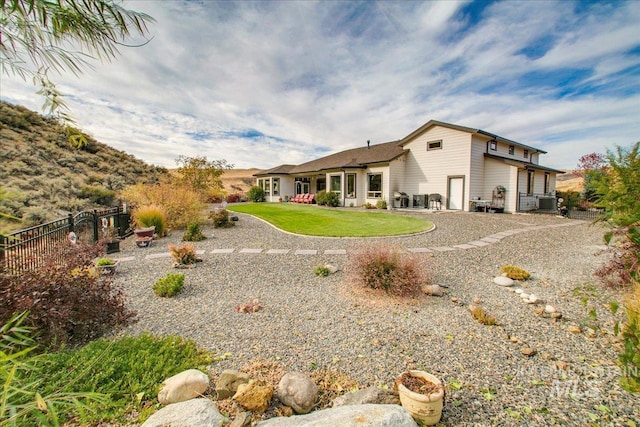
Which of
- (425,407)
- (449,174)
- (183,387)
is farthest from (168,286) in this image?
(449,174)

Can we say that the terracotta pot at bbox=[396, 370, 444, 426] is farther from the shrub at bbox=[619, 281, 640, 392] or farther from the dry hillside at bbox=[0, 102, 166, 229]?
the dry hillside at bbox=[0, 102, 166, 229]

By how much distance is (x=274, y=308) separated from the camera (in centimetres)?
432

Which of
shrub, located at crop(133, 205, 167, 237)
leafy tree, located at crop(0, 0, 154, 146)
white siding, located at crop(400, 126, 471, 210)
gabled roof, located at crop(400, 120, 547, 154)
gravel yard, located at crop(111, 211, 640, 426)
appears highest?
gabled roof, located at crop(400, 120, 547, 154)

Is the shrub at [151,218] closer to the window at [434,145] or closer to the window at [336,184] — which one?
the window at [336,184]

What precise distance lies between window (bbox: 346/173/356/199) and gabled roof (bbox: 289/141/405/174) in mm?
957

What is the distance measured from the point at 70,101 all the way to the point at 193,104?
14.3 metres

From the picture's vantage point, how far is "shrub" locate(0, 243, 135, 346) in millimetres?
2873

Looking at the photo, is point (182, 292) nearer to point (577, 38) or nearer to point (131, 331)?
point (131, 331)

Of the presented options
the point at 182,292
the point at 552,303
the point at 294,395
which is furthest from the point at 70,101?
the point at 552,303

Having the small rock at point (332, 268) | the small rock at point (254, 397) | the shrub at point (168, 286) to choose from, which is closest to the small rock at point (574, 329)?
the small rock at point (332, 268)

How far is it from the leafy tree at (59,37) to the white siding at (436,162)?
18472 mm

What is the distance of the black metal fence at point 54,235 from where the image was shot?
177 inches

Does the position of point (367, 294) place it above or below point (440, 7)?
below

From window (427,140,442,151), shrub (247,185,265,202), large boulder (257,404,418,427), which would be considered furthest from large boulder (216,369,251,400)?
shrub (247,185,265,202)
